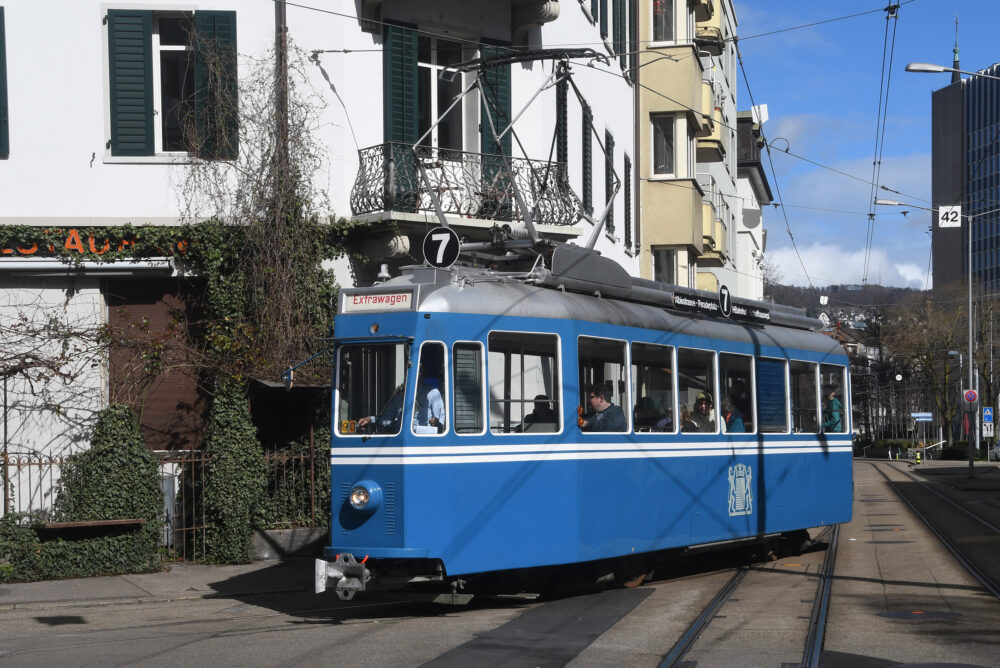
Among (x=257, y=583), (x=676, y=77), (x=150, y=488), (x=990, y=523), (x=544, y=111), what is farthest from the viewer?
(x=676, y=77)

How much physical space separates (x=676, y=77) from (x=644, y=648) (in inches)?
882

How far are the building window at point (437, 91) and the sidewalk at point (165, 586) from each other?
659cm

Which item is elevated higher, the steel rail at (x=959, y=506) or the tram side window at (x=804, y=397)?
the tram side window at (x=804, y=397)

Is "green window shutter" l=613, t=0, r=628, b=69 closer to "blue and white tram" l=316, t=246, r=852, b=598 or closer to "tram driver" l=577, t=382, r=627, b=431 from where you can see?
"blue and white tram" l=316, t=246, r=852, b=598

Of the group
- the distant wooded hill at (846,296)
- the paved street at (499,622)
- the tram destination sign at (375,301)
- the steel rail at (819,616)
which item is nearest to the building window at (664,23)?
the steel rail at (819,616)

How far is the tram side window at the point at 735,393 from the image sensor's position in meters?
14.4

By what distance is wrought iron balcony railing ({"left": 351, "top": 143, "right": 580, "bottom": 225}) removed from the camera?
56.0 feet

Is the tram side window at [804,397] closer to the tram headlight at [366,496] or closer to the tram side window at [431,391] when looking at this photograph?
the tram side window at [431,391]

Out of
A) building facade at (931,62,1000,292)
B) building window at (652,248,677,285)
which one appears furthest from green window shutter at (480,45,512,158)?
building facade at (931,62,1000,292)

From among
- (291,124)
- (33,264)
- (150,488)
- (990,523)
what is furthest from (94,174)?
(990,523)

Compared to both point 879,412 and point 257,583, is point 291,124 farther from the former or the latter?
point 879,412

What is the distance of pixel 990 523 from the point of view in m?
21.6

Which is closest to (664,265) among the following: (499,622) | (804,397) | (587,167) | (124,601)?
(587,167)

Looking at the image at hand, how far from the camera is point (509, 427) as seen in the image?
11.3 meters
